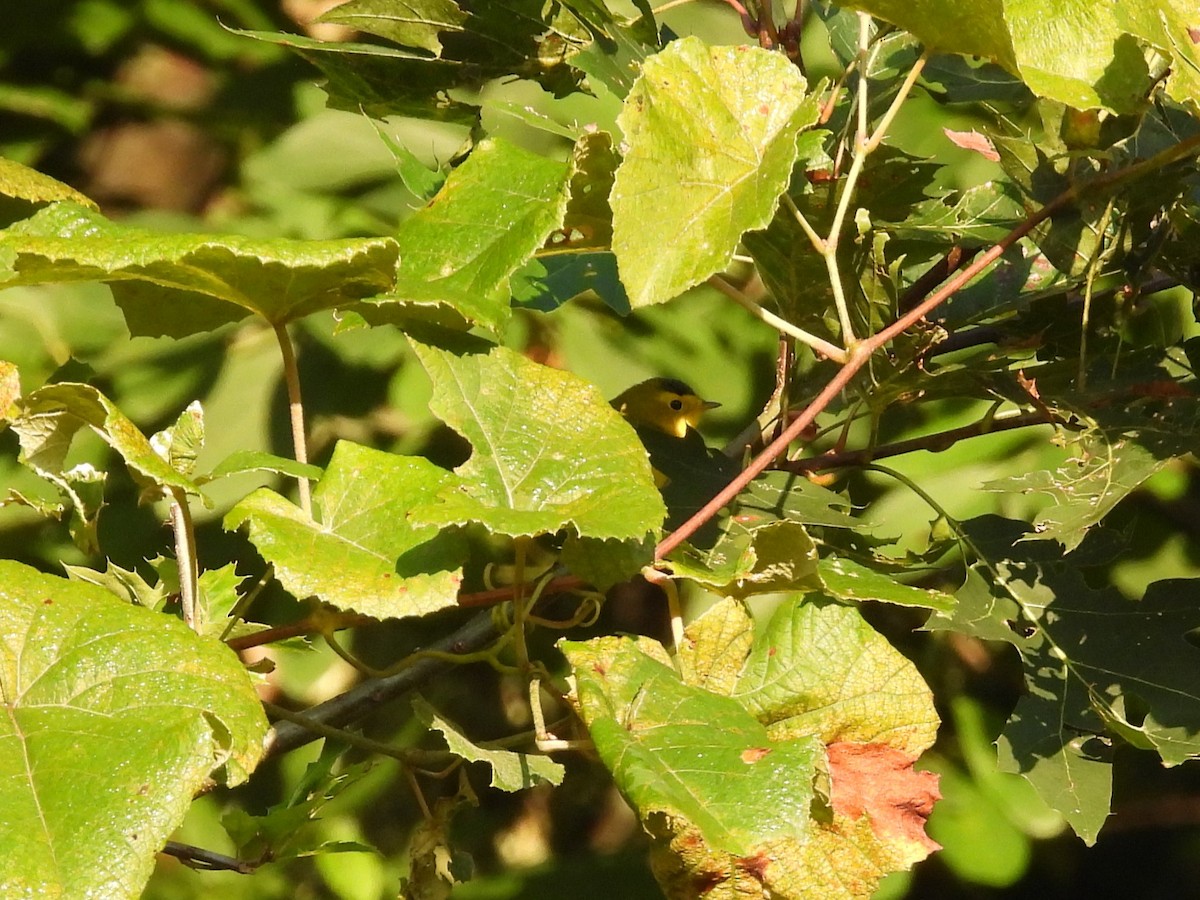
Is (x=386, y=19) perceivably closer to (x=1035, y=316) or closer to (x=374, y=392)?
(x=1035, y=316)

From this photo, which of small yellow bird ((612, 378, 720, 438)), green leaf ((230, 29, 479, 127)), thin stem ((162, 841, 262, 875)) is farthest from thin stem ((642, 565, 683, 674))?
small yellow bird ((612, 378, 720, 438))

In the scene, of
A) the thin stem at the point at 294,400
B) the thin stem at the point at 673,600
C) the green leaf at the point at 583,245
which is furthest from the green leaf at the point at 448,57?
the thin stem at the point at 673,600

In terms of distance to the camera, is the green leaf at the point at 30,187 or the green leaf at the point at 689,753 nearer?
the green leaf at the point at 689,753

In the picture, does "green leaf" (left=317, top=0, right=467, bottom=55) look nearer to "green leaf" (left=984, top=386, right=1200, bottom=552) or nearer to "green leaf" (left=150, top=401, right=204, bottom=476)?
"green leaf" (left=150, top=401, right=204, bottom=476)

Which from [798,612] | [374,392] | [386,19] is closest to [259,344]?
[374,392]

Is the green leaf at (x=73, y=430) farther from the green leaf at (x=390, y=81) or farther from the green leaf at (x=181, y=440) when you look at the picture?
the green leaf at (x=390, y=81)

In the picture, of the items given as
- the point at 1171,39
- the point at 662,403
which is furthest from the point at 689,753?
the point at 662,403

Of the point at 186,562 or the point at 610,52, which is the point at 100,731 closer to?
the point at 186,562
